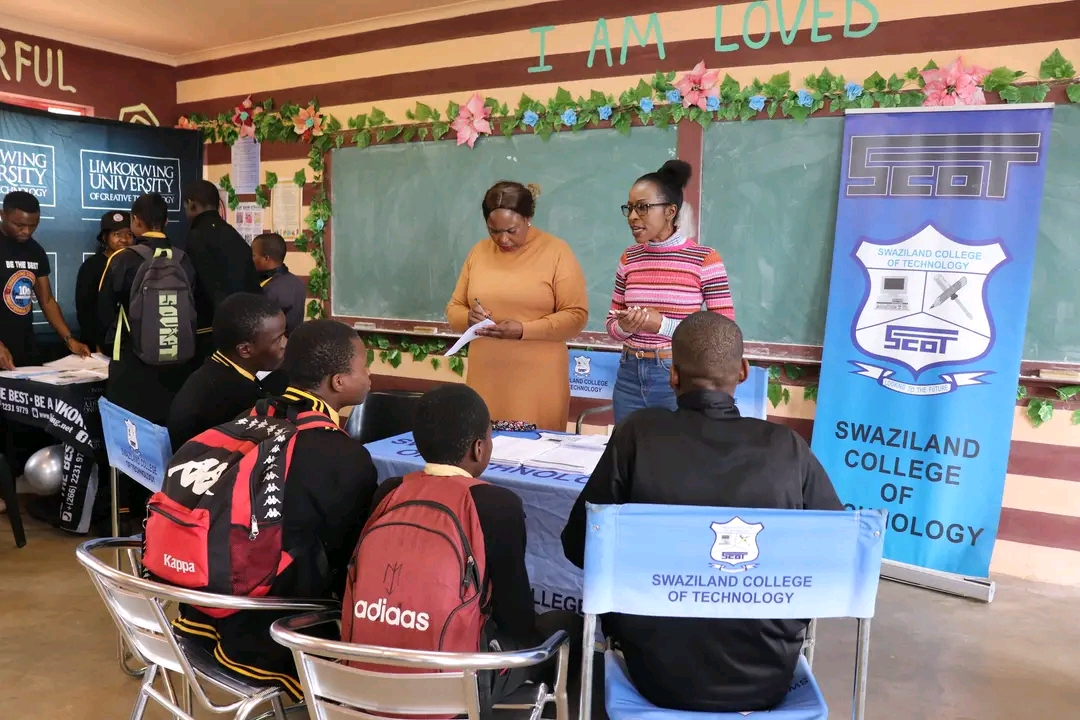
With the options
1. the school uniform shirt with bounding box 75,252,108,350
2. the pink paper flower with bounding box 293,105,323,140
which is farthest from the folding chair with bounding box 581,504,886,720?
the pink paper flower with bounding box 293,105,323,140

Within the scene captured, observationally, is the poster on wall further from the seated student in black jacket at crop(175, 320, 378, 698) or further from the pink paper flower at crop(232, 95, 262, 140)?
the seated student in black jacket at crop(175, 320, 378, 698)

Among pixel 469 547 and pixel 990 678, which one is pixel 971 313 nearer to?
pixel 990 678

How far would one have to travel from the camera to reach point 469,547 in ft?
4.40

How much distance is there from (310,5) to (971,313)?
3781 mm

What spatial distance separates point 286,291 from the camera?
4.29 m

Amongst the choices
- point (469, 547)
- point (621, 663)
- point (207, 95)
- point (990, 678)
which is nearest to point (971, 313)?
point (990, 678)

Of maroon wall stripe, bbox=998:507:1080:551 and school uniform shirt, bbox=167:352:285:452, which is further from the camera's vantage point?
maroon wall stripe, bbox=998:507:1080:551

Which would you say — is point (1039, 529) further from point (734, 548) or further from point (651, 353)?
A: point (734, 548)

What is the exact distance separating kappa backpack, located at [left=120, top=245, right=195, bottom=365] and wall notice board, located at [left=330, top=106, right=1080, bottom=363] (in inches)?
64.7

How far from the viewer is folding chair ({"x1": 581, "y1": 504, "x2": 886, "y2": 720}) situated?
1297mm

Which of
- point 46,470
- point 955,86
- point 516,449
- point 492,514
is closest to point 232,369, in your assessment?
point 516,449

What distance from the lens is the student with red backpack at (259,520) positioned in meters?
1.47

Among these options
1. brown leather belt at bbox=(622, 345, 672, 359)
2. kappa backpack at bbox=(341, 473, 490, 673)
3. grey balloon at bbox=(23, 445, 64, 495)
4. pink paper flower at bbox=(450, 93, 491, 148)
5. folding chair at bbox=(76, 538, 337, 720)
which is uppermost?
pink paper flower at bbox=(450, 93, 491, 148)

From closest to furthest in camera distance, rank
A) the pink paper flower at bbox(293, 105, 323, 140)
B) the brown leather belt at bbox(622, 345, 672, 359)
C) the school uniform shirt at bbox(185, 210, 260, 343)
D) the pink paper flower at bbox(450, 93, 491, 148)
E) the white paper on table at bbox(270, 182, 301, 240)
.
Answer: the brown leather belt at bbox(622, 345, 672, 359) < the school uniform shirt at bbox(185, 210, 260, 343) < the pink paper flower at bbox(450, 93, 491, 148) < the pink paper flower at bbox(293, 105, 323, 140) < the white paper on table at bbox(270, 182, 301, 240)
